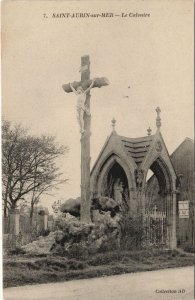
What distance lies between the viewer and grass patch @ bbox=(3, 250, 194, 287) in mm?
11398

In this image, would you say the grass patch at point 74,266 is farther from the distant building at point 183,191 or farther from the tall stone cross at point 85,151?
the distant building at point 183,191

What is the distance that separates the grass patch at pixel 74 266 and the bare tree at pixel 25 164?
5.00 feet

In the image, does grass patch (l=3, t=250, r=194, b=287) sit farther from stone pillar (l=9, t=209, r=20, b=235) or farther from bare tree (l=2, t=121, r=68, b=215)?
bare tree (l=2, t=121, r=68, b=215)

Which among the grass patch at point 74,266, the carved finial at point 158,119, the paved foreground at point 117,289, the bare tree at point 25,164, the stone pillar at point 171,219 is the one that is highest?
the carved finial at point 158,119

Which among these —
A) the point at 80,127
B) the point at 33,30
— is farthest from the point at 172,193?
the point at 33,30

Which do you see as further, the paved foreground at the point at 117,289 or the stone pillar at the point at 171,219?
the stone pillar at the point at 171,219

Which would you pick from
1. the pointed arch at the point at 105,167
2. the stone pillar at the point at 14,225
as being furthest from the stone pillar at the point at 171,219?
the stone pillar at the point at 14,225

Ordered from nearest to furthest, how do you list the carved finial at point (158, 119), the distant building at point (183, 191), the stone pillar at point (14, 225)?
1. the stone pillar at point (14, 225)
2. the carved finial at point (158, 119)
3. the distant building at point (183, 191)

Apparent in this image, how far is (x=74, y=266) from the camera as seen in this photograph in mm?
12016

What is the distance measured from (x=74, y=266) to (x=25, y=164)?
2.66 metres

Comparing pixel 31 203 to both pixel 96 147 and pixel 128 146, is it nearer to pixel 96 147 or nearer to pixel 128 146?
pixel 96 147

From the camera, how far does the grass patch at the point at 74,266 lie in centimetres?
1140

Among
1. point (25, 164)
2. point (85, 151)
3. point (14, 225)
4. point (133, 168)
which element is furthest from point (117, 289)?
point (133, 168)

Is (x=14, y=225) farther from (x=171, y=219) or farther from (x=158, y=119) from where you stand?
(x=171, y=219)
